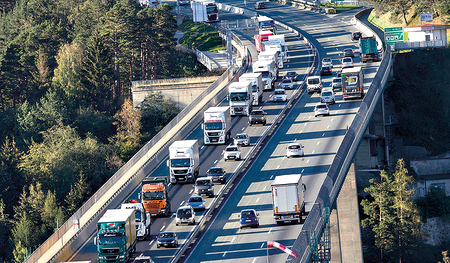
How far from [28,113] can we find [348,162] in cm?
6887

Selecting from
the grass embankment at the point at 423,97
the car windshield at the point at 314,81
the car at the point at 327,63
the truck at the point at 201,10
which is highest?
the truck at the point at 201,10

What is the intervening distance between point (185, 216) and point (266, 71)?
42.5m

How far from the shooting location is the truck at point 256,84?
83000 millimetres

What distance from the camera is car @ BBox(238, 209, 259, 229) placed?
164ft

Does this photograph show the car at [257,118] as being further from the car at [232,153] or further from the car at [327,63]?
the car at [327,63]

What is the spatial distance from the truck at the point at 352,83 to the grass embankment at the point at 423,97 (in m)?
27.5

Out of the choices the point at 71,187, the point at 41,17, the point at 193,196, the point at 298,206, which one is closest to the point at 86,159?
the point at 71,187

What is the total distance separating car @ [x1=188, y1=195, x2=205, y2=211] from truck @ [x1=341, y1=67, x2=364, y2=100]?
33.1 m

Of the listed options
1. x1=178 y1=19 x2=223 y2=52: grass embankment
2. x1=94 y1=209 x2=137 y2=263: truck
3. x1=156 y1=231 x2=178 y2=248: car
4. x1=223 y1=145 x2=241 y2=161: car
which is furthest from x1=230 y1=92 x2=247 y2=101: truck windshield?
x1=178 y1=19 x2=223 y2=52: grass embankment

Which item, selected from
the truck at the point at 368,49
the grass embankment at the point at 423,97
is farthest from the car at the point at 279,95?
the grass embankment at the point at 423,97

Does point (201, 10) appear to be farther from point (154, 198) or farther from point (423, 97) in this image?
point (154, 198)

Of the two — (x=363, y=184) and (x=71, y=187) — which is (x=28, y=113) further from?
(x=363, y=184)

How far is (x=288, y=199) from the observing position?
48375 millimetres

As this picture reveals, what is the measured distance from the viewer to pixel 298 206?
160 ft
